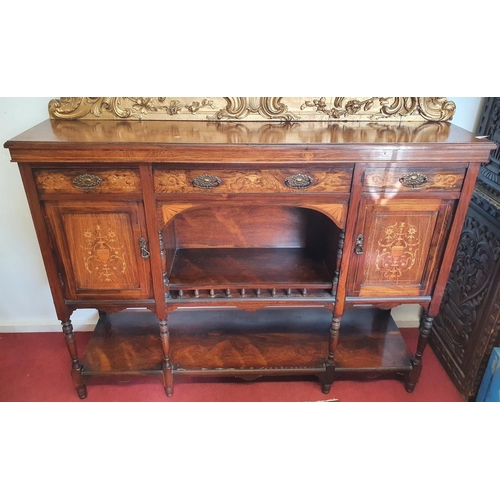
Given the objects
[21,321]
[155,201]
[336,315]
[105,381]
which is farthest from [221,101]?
[21,321]

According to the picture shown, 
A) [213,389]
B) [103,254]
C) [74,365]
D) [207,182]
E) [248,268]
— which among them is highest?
[207,182]

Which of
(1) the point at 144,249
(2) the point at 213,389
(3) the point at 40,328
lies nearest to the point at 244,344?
(2) the point at 213,389

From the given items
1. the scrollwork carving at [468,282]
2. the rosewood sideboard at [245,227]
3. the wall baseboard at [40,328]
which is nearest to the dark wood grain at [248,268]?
the rosewood sideboard at [245,227]

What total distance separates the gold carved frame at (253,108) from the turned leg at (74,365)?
840 millimetres

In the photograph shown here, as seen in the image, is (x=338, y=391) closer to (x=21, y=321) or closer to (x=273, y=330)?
(x=273, y=330)

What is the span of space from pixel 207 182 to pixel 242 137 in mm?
186

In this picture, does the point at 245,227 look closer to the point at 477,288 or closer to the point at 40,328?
the point at 477,288

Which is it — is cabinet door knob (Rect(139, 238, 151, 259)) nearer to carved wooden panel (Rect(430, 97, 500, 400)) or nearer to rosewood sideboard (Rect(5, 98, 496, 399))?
rosewood sideboard (Rect(5, 98, 496, 399))

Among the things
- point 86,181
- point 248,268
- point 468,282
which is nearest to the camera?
point 86,181

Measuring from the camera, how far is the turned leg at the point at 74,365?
166cm

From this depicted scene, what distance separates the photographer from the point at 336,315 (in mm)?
1625

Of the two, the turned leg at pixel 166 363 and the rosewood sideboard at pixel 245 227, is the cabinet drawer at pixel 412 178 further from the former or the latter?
the turned leg at pixel 166 363

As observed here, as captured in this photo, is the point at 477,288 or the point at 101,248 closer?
the point at 101,248

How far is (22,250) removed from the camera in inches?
77.4
